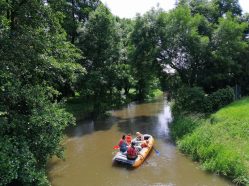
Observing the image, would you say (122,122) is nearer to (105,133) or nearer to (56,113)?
(105,133)

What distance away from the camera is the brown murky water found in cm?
1216

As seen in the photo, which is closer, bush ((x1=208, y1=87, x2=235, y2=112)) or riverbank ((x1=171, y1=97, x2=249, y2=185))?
riverbank ((x1=171, y1=97, x2=249, y2=185))

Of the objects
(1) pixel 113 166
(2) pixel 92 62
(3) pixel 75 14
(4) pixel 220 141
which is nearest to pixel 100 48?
(2) pixel 92 62

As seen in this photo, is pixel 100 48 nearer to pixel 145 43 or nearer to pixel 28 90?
pixel 145 43

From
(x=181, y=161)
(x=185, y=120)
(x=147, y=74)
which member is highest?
(x=147, y=74)

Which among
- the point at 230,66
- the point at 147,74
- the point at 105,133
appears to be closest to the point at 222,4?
the point at 230,66

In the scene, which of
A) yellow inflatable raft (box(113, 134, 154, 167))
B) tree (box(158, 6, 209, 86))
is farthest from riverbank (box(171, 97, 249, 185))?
tree (box(158, 6, 209, 86))

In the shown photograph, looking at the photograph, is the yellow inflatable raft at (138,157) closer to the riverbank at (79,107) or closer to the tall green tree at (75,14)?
the riverbank at (79,107)

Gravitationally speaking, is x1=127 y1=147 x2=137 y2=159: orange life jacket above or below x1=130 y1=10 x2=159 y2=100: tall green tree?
below

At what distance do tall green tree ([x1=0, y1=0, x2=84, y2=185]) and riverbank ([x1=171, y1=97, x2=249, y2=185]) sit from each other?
647cm

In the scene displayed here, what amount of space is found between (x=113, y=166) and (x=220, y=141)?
537 cm

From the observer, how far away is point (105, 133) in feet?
67.7

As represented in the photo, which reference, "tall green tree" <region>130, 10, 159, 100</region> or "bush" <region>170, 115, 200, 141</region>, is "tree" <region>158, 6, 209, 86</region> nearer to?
"tall green tree" <region>130, 10, 159, 100</region>

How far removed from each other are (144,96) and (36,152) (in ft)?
99.9
